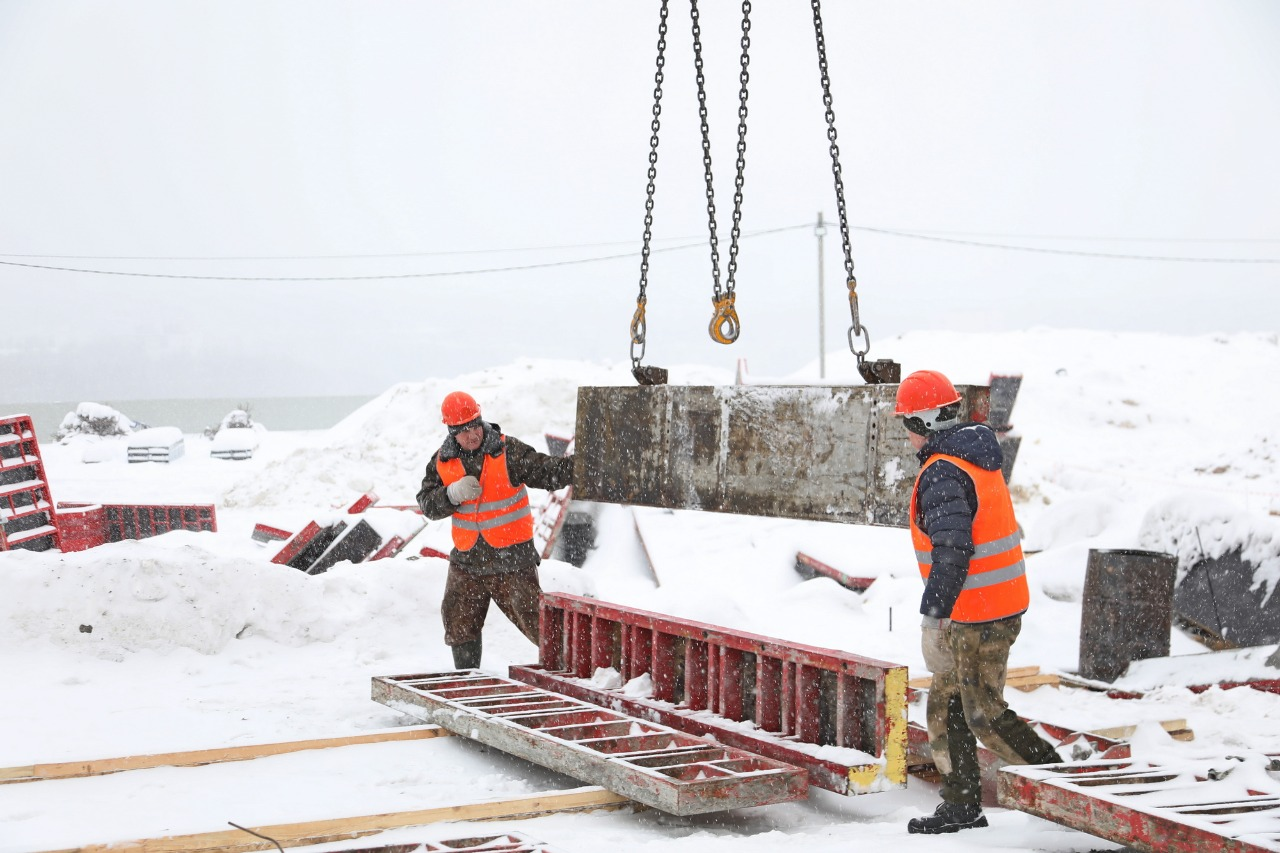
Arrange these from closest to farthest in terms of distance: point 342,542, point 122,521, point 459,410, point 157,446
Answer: point 459,410 → point 342,542 → point 122,521 → point 157,446

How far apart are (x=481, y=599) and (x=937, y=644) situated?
3.49 metres

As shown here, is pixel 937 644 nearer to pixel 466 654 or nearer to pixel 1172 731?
pixel 1172 731

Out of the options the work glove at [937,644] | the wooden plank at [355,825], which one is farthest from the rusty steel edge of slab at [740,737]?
the wooden plank at [355,825]

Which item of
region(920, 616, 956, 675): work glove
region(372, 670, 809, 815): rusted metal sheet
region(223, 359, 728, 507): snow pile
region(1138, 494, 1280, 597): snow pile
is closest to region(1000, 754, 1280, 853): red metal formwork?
region(920, 616, 956, 675): work glove

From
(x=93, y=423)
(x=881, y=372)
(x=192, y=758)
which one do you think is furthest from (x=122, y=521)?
(x=93, y=423)

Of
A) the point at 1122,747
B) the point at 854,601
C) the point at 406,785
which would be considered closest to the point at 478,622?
the point at 406,785

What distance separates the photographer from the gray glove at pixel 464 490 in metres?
7.23

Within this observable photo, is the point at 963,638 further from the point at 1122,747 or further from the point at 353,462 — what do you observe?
the point at 353,462

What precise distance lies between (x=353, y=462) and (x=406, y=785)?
19.1 m

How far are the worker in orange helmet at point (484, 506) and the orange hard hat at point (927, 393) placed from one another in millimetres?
2915

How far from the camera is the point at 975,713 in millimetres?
5133

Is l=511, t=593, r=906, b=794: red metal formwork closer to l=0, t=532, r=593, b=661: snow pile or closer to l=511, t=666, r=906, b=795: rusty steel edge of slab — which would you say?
l=511, t=666, r=906, b=795: rusty steel edge of slab

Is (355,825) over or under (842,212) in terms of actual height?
under

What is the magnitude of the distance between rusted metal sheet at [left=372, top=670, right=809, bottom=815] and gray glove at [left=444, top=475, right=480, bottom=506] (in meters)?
1.15
